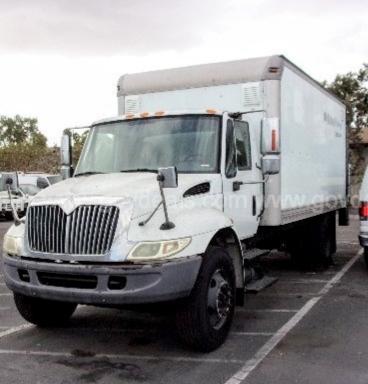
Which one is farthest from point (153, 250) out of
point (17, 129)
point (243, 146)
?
point (17, 129)

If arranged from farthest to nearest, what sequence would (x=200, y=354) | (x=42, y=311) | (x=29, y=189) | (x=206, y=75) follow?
(x=29, y=189), (x=206, y=75), (x=42, y=311), (x=200, y=354)

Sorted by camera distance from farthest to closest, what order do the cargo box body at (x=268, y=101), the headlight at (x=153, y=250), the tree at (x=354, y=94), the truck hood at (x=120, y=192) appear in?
the tree at (x=354, y=94) → the cargo box body at (x=268, y=101) → the truck hood at (x=120, y=192) → the headlight at (x=153, y=250)

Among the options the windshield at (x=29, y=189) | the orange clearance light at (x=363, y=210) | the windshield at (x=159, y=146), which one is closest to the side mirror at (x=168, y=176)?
the windshield at (x=159, y=146)

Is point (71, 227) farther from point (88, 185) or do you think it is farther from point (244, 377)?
point (244, 377)

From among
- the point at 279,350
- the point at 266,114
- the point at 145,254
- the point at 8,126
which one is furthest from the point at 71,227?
the point at 8,126

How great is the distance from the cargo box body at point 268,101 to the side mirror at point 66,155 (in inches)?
52.1

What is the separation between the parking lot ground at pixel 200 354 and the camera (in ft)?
16.7

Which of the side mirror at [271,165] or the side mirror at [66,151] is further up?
the side mirror at [66,151]

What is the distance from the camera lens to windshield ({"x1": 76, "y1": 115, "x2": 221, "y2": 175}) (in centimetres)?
635

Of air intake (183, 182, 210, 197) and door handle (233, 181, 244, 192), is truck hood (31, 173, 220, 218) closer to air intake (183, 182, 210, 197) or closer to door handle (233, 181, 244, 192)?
air intake (183, 182, 210, 197)

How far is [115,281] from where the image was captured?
5.26 metres

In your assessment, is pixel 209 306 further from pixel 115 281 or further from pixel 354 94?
pixel 354 94

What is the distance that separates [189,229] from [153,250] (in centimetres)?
44

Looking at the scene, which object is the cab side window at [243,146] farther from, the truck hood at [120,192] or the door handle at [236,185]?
the truck hood at [120,192]
